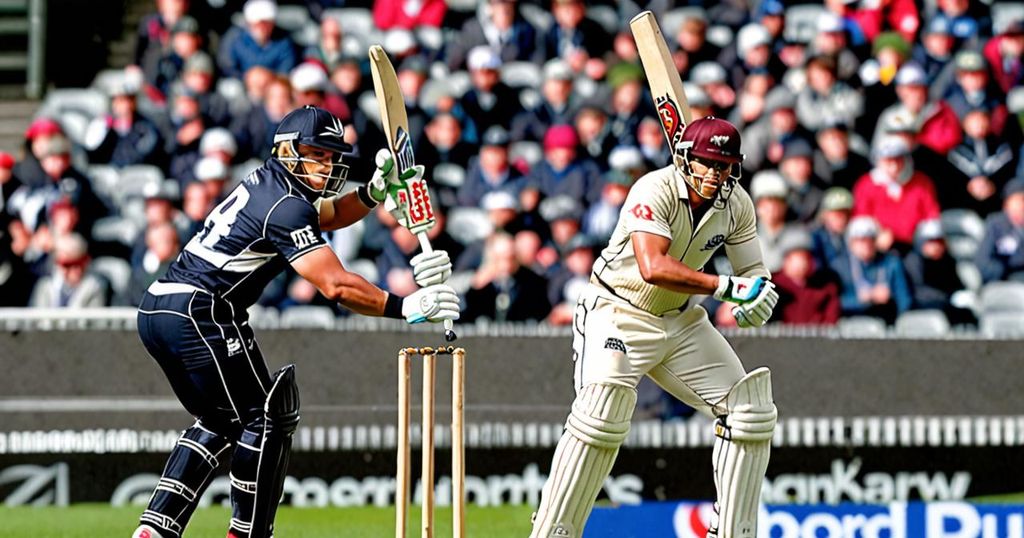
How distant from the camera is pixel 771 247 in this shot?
11.5 m

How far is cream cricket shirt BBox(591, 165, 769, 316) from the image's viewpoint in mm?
7656

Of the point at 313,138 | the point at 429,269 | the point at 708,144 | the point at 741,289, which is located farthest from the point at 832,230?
the point at 313,138

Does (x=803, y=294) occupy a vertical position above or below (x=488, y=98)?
below

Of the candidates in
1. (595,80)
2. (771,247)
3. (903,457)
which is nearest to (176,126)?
(595,80)

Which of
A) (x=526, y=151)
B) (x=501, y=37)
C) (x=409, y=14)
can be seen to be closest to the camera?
(x=526, y=151)

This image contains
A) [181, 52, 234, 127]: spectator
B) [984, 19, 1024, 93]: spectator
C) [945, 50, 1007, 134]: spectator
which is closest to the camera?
[181, 52, 234, 127]: spectator

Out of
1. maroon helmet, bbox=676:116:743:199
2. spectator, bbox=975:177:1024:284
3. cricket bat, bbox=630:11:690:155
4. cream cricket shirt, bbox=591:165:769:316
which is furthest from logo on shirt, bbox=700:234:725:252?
spectator, bbox=975:177:1024:284

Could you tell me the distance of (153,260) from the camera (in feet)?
37.2

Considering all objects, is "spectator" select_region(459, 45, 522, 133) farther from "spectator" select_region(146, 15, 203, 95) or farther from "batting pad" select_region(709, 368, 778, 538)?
"batting pad" select_region(709, 368, 778, 538)

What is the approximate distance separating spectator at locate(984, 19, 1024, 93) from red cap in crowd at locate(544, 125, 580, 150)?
11.0ft

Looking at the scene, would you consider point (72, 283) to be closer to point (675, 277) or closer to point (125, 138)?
point (125, 138)

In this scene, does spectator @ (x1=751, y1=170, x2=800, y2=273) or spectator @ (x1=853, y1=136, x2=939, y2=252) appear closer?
spectator @ (x1=751, y1=170, x2=800, y2=273)

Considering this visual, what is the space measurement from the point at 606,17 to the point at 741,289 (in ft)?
22.4

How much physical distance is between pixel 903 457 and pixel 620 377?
11.7 feet
